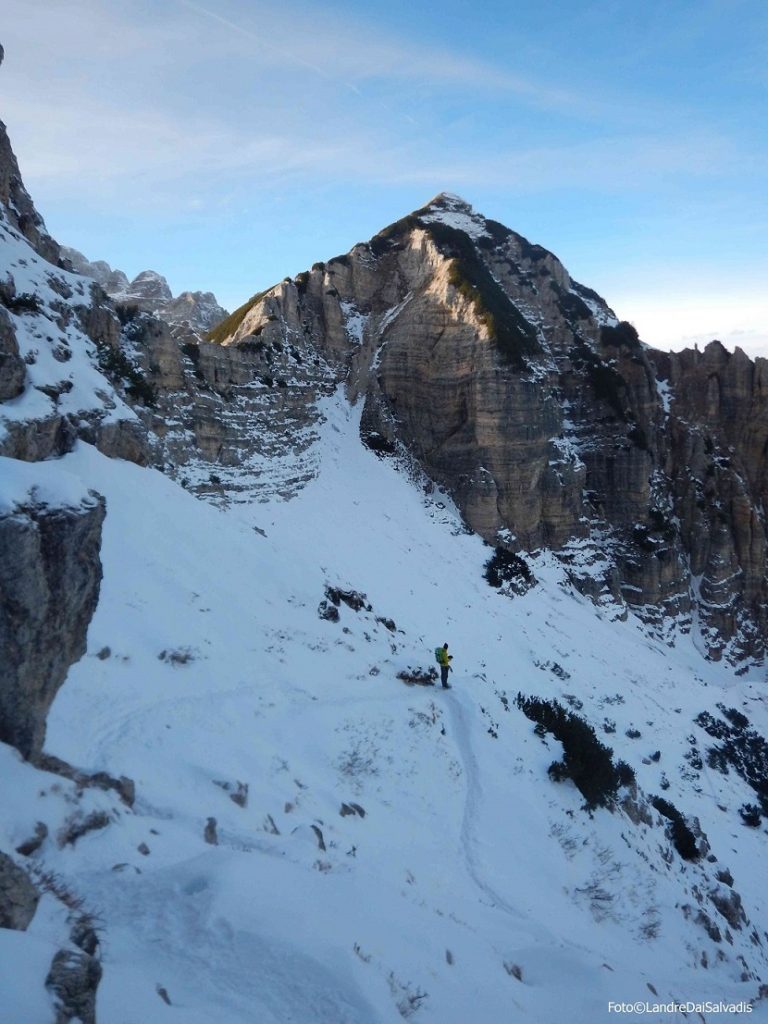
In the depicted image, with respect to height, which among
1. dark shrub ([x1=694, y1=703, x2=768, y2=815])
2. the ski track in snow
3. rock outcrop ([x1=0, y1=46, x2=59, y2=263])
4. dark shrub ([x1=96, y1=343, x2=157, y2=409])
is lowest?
dark shrub ([x1=694, y1=703, x2=768, y2=815])

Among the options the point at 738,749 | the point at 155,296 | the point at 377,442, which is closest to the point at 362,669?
the point at 738,749

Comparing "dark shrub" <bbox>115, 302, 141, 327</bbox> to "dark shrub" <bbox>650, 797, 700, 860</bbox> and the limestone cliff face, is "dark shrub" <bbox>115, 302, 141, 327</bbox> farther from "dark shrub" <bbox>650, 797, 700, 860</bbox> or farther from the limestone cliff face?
Answer: "dark shrub" <bbox>650, 797, 700, 860</bbox>

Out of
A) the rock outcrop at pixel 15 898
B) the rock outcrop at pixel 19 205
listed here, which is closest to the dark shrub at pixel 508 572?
the rock outcrop at pixel 19 205

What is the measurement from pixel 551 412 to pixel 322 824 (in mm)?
40382

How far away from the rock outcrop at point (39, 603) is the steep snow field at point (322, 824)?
1.63 ft

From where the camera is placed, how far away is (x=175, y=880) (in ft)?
23.8

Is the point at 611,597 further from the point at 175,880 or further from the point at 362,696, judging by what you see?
the point at 175,880

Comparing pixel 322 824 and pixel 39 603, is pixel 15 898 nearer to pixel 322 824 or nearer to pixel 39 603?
pixel 39 603

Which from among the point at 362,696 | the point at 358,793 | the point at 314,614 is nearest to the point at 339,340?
the point at 314,614

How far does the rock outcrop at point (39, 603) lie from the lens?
23.9ft

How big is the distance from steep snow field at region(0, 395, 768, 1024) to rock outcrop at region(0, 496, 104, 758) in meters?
0.50

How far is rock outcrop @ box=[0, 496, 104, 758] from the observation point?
727 centimetres

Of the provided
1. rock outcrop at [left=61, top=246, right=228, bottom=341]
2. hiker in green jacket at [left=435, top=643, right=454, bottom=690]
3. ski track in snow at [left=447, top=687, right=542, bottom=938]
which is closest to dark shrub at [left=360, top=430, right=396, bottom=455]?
hiker in green jacket at [left=435, top=643, right=454, bottom=690]

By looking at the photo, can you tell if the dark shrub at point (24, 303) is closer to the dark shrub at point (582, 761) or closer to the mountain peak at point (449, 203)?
the dark shrub at point (582, 761)
